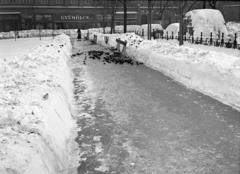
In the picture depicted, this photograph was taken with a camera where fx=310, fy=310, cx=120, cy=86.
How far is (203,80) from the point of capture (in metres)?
10.0

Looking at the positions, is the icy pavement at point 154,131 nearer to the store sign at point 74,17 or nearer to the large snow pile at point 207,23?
the large snow pile at point 207,23

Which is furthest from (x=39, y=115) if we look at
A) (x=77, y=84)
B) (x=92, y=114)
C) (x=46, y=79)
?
(x=77, y=84)

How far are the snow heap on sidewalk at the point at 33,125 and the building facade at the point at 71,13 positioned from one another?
49031mm

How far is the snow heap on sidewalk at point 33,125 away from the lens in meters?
4.09

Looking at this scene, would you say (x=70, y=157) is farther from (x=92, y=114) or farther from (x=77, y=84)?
(x=77, y=84)

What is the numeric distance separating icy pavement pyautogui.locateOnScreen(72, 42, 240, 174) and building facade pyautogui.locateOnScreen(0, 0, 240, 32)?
47474 mm

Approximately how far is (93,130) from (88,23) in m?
60.2

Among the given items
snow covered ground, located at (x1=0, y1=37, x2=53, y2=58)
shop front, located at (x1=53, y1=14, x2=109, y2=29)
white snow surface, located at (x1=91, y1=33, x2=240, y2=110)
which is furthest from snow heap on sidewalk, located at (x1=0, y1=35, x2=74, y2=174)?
shop front, located at (x1=53, y1=14, x2=109, y2=29)

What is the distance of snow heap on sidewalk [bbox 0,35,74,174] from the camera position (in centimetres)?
409

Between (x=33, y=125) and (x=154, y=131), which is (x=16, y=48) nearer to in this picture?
(x=154, y=131)

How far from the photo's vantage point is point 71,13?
2525 inches

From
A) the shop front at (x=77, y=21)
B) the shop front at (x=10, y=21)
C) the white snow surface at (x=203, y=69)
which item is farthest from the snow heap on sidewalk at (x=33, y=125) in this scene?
the shop front at (x=77, y=21)

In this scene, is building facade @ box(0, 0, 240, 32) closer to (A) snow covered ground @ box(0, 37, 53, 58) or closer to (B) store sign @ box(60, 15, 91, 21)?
(B) store sign @ box(60, 15, 91, 21)

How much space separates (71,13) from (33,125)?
61779 millimetres
